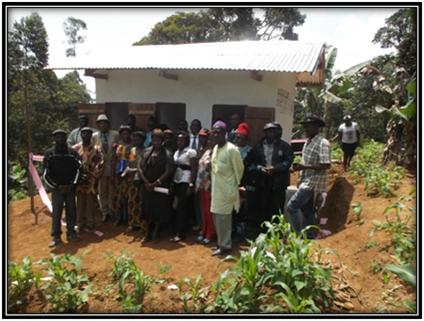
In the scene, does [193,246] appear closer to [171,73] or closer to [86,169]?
[86,169]

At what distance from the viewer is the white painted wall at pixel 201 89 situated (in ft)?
22.6

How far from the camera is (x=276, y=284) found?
3.49m

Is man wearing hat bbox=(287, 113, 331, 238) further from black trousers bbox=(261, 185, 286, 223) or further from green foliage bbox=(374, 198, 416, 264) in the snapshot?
→ green foliage bbox=(374, 198, 416, 264)

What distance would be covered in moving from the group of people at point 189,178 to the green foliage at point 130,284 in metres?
1.12

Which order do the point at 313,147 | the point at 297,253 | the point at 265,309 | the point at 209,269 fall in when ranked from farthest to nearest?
the point at 313,147 < the point at 209,269 < the point at 297,253 < the point at 265,309

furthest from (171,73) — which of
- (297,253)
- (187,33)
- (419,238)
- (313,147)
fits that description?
(187,33)

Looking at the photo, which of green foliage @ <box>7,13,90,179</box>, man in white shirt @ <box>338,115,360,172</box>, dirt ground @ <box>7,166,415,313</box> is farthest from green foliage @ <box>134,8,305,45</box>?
dirt ground @ <box>7,166,415,313</box>

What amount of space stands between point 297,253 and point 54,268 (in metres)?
2.57

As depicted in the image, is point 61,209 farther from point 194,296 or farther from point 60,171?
point 194,296

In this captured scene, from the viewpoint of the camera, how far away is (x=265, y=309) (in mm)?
3346

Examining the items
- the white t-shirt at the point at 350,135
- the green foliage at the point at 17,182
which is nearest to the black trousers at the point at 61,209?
the green foliage at the point at 17,182

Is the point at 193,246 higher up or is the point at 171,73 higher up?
the point at 171,73

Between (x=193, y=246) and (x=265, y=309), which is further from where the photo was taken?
(x=193, y=246)

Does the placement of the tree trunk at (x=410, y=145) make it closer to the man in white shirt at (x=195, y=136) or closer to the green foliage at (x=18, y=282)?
the man in white shirt at (x=195, y=136)
